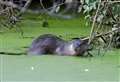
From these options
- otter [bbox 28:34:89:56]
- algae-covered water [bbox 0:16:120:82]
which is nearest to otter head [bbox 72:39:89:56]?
otter [bbox 28:34:89:56]

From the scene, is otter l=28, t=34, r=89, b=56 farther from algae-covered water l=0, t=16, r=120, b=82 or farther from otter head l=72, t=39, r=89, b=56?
algae-covered water l=0, t=16, r=120, b=82

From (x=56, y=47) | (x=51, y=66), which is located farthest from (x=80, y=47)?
(x=51, y=66)

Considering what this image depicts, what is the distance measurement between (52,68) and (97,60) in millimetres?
504

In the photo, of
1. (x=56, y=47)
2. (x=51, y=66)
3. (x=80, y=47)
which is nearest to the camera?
(x=51, y=66)

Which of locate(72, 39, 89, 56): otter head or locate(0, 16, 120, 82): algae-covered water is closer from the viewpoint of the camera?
locate(0, 16, 120, 82): algae-covered water

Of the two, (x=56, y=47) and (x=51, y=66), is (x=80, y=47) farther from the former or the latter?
(x=51, y=66)

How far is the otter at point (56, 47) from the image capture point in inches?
199

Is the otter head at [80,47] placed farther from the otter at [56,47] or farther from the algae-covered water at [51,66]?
the algae-covered water at [51,66]

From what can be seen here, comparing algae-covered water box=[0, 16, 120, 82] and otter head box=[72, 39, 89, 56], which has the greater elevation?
otter head box=[72, 39, 89, 56]

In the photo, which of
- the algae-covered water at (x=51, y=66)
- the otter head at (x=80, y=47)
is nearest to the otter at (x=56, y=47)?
the otter head at (x=80, y=47)

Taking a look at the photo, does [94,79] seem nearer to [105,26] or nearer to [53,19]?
[105,26]

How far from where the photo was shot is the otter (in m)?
5.07

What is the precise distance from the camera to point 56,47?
5219mm

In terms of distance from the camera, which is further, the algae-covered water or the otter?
the otter
